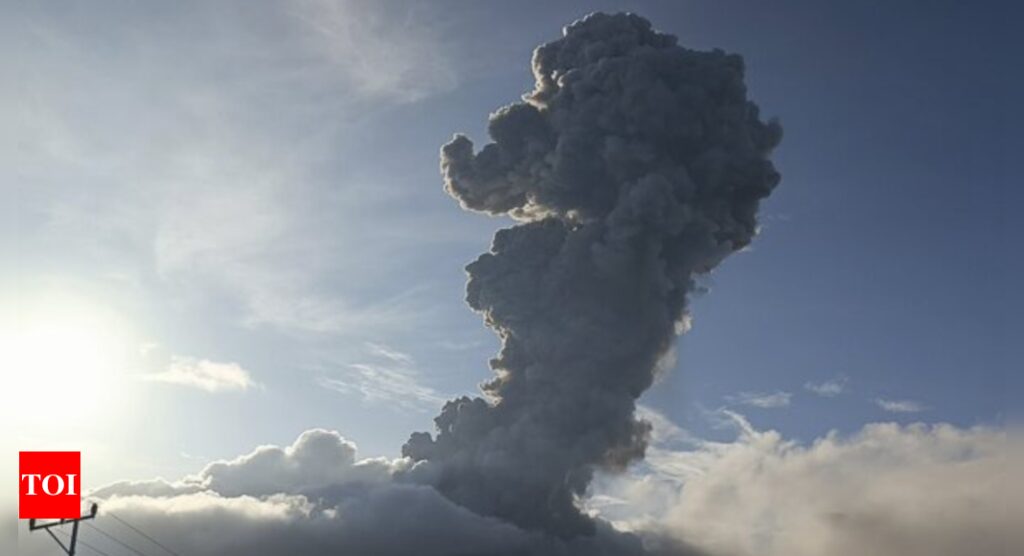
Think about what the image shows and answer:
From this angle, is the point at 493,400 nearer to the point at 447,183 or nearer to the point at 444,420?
the point at 444,420

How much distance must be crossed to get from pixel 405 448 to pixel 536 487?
74.9 feet

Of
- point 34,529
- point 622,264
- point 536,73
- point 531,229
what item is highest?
point 536,73

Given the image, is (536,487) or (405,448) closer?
(536,487)

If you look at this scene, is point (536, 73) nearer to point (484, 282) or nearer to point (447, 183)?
point (447, 183)

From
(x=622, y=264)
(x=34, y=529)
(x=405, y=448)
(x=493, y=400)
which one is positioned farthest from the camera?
(x=405, y=448)

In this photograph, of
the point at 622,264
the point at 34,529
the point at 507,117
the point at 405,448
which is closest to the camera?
the point at 34,529

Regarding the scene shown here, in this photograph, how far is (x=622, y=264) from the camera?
337 feet

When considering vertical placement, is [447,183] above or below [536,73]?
below

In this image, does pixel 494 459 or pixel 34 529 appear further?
pixel 494 459

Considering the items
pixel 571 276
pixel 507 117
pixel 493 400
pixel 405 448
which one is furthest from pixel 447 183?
pixel 405 448

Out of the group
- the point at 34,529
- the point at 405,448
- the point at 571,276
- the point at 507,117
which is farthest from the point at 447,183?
the point at 34,529

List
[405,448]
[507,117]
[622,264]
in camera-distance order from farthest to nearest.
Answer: [405,448], [507,117], [622,264]

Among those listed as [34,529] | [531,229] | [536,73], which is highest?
[536,73]

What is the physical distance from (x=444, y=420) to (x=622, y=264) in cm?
3804
